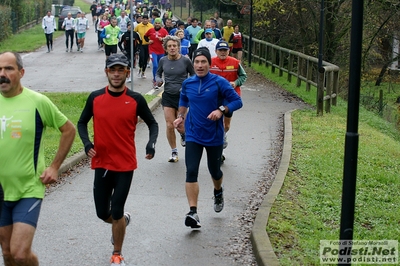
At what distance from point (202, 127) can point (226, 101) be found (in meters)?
0.40

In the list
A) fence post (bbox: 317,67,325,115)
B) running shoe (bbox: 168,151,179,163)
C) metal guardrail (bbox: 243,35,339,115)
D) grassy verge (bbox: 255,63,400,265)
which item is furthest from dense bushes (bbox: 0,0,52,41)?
running shoe (bbox: 168,151,179,163)

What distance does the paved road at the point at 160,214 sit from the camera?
23.1 ft

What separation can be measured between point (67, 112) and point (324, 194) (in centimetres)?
820

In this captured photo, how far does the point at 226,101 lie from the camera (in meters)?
8.04

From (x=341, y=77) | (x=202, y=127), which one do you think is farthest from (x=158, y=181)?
(x=341, y=77)

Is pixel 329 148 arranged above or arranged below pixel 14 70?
below

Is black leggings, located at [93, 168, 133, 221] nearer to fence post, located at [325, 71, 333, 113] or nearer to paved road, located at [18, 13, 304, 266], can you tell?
paved road, located at [18, 13, 304, 266]

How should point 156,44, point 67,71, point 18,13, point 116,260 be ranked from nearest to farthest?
point 116,260, point 156,44, point 67,71, point 18,13

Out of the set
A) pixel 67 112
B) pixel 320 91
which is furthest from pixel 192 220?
pixel 320 91

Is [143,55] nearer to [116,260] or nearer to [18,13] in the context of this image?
[116,260]

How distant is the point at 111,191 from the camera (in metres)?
6.55

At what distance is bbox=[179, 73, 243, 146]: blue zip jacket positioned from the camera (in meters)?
7.91

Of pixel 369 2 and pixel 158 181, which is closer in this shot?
pixel 158 181

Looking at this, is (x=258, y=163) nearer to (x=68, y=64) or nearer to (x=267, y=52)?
(x=267, y=52)
